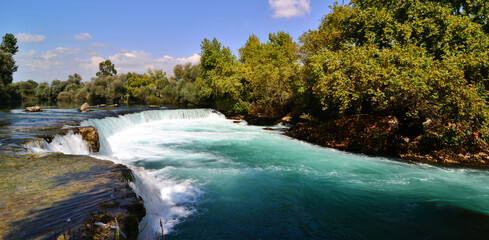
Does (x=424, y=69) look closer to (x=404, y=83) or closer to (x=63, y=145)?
(x=404, y=83)

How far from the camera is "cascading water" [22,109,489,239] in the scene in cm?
584

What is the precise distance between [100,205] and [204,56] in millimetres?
40776

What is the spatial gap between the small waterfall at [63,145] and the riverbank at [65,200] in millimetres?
2423

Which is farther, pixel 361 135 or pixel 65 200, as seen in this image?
pixel 361 135

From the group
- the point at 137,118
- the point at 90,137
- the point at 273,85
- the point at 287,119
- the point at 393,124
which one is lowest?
the point at 90,137

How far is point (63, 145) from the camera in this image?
32.9 feet

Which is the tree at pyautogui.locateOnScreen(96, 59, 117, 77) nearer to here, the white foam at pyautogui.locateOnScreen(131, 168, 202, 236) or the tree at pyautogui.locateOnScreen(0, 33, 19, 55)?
the tree at pyautogui.locateOnScreen(0, 33, 19, 55)

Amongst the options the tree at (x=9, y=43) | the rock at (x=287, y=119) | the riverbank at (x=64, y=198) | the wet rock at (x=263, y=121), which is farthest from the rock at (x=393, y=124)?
the tree at (x=9, y=43)

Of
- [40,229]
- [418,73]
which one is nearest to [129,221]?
[40,229]

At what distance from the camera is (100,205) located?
425cm

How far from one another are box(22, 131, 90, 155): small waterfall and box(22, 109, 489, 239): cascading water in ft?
4.05

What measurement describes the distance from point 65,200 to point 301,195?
652 centimetres

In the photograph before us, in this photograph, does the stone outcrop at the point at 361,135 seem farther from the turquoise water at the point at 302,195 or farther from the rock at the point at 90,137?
the rock at the point at 90,137

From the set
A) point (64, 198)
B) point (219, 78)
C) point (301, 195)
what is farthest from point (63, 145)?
point (219, 78)
